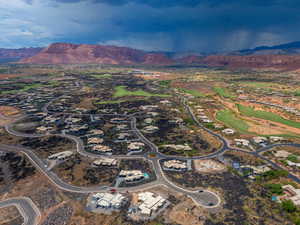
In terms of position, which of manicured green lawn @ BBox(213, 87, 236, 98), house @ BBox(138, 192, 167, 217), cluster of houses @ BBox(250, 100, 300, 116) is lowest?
house @ BBox(138, 192, 167, 217)

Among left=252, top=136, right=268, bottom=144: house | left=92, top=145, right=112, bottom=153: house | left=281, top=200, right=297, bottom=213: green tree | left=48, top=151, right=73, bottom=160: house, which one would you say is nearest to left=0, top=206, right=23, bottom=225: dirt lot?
left=48, top=151, right=73, bottom=160: house

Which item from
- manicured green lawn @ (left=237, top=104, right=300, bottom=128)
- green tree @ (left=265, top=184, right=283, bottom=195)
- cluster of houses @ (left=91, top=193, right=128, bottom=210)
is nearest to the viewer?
cluster of houses @ (left=91, top=193, right=128, bottom=210)

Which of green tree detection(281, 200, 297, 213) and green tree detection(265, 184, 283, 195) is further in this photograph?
green tree detection(265, 184, 283, 195)

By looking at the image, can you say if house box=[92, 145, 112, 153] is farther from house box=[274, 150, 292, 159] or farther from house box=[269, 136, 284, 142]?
house box=[269, 136, 284, 142]

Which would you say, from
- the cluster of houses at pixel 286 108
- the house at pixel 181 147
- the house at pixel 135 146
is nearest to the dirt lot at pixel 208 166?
the house at pixel 181 147

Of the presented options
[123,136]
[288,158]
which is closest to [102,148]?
[123,136]

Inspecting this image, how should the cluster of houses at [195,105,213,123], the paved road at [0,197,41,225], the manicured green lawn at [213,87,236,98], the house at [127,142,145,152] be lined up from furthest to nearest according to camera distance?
the manicured green lawn at [213,87,236,98] < the cluster of houses at [195,105,213,123] < the house at [127,142,145,152] < the paved road at [0,197,41,225]

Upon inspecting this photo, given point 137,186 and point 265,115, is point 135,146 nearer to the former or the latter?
point 137,186
